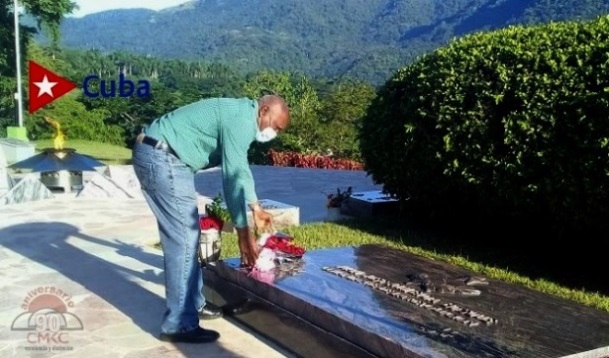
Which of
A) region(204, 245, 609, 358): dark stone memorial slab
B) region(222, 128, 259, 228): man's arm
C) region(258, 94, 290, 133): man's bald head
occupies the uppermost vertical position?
region(258, 94, 290, 133): man's bald head

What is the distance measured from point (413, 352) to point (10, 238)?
19.2 ft

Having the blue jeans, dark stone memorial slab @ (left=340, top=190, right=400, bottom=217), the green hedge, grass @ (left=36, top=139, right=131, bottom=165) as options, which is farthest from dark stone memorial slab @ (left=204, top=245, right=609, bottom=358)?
grass @ (left=36, top=139, right=131, bottom=165)

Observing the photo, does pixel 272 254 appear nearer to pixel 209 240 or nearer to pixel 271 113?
pixel 209 240

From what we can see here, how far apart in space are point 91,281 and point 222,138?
2508 millimetres

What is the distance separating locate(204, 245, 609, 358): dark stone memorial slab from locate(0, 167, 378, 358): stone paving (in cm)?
29

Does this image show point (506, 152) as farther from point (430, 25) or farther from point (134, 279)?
point (430, 25)

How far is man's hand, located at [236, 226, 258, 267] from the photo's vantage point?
3.94 meters

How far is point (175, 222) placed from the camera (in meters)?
4.03

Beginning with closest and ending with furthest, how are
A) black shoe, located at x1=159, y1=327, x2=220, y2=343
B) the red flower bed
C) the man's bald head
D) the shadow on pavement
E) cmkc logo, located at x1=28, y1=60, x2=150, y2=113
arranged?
the man's bald head
black shoe, located at x1=159, y1=327, x2=220, y2=343
the shadow on pavement
the red flower bed
cmkc logo, located at x1=28, y1=60, x2=150, y2=113

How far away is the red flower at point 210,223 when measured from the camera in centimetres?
506

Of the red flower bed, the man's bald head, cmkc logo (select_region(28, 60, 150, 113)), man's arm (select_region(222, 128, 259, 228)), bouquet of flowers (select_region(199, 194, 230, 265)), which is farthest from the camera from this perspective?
cmkc logo (select_region(28, 60, 150, 113))

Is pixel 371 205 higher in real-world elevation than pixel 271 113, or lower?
lower

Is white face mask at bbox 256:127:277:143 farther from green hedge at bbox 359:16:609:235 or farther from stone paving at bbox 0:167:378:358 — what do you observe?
green hedge at bbox 359:16:609:235

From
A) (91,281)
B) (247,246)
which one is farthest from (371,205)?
(247,246)
